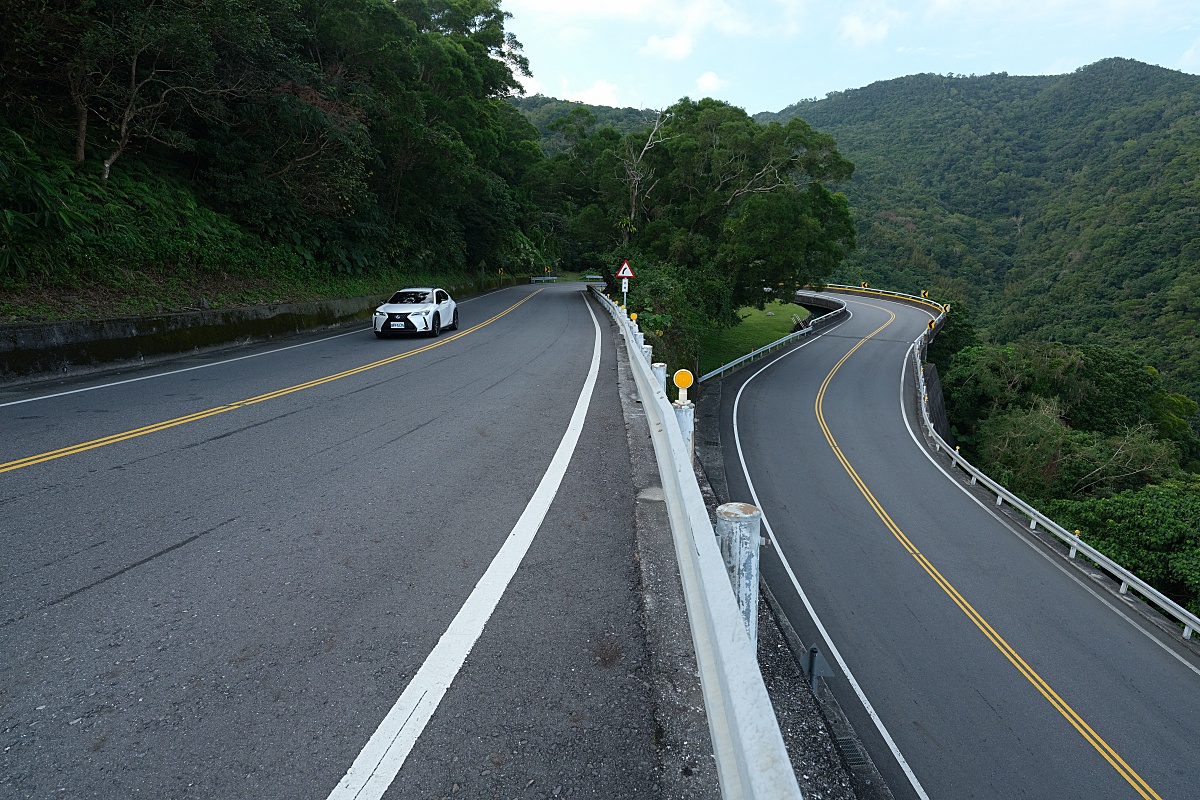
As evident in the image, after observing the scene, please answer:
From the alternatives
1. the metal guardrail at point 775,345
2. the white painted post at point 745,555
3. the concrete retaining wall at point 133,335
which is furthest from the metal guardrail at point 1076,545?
the concrete retaining wall at point 133,335

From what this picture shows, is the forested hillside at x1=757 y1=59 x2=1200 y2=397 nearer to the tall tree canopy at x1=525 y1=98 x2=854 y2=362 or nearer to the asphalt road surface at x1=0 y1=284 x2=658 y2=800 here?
the tall tree canopy at x1=525 y1=98 x2=854 y2=362

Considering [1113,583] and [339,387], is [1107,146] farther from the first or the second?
[339,387]

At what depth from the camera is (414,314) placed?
16156 millimetres

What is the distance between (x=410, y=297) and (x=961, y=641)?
16.8 m

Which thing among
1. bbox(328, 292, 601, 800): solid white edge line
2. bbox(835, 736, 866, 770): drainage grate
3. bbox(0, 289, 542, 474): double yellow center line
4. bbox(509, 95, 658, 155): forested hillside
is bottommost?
bbox(835, 736, 866, 770): drainage grate

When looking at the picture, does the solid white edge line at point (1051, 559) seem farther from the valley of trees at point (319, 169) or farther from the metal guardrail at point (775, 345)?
the valley of trees at point (319, 169)

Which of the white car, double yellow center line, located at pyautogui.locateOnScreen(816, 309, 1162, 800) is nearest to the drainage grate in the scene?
double yellow center line, located at pyautogui.locateOnScreen(816, 309, 1162, 800)

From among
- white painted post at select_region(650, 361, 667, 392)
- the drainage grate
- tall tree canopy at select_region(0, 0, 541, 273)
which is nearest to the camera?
the drainage grate

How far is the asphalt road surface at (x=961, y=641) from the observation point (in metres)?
9.54

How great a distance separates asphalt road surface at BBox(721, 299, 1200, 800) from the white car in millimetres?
11125

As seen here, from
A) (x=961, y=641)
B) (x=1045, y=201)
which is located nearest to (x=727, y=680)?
(x=961, y=641)

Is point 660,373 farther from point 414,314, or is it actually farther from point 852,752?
point 414,314

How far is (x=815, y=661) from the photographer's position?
143 inches

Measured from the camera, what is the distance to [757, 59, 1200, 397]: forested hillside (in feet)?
217
